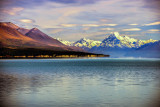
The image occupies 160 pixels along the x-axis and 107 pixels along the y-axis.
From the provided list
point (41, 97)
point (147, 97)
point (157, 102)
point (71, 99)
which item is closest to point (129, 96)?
point (147, 97)

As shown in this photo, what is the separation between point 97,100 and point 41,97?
707 cm

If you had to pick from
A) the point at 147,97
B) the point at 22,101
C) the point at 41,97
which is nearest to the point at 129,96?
the point at 147,97

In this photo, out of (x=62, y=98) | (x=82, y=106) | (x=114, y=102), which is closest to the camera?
(x=82, y=106)

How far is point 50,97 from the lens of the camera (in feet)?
120

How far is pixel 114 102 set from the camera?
33.0 m

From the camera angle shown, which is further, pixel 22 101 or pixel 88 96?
pixel 88 96

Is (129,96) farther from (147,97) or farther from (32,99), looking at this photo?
(32,99)

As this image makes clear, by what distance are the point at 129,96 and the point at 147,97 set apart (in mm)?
2266

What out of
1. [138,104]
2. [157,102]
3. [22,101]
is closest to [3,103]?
→ [22,101]

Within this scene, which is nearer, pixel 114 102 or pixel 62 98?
pixel 114 102

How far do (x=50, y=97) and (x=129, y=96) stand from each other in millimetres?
9940

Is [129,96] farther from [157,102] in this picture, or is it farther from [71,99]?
[71,99]

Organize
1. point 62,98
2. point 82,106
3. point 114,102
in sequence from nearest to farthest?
point 82,106 → point 114,102 → point 62,98

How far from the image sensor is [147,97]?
121 feet
